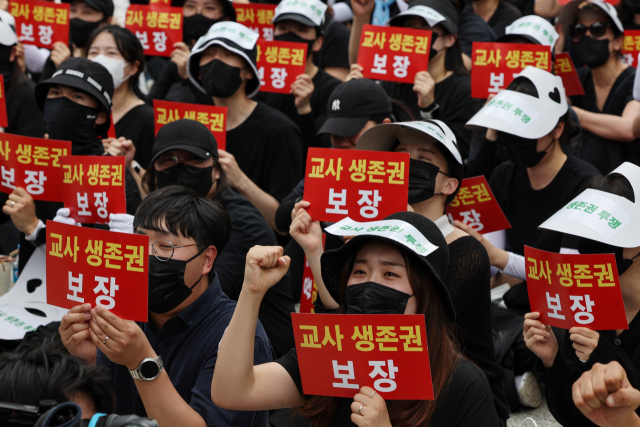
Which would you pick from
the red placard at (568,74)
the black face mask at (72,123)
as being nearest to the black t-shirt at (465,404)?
the black face mask at (72,123)

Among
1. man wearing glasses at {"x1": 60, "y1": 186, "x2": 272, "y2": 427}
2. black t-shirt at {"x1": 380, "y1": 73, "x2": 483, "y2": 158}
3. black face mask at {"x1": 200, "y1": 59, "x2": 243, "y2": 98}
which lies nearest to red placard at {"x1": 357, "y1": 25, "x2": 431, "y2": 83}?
black t-shirt at {"x1": 380, "y1": 73, "x2": 483, "y2": 158}

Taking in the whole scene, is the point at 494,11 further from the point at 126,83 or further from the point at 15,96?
the point at 15,96

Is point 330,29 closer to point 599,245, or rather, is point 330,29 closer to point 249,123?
point 249,123

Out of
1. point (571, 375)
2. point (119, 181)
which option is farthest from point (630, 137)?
point (119, 181)

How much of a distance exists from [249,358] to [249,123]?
352cm

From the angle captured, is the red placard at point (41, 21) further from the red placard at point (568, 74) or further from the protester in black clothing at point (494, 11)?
the red placard at point (568, 74)

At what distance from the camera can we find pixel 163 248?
3.33 meters

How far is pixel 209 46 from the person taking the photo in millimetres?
6070

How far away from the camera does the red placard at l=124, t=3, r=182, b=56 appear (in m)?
7.41

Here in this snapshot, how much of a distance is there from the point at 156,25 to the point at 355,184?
4.30 meters

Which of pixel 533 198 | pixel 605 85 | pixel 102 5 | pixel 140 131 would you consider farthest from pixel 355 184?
pixel 102 5

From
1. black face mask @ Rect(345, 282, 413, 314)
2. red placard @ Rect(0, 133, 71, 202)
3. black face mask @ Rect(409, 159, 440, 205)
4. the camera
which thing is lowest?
red placard @ Rect(0, 133, 71, 202)

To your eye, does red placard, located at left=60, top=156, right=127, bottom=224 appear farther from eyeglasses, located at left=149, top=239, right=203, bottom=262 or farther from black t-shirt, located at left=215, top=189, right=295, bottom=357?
eyeglasses, located at left=149, top=239, right=203, bottom=262

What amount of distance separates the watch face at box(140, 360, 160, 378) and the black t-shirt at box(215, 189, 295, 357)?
135 centimetres
